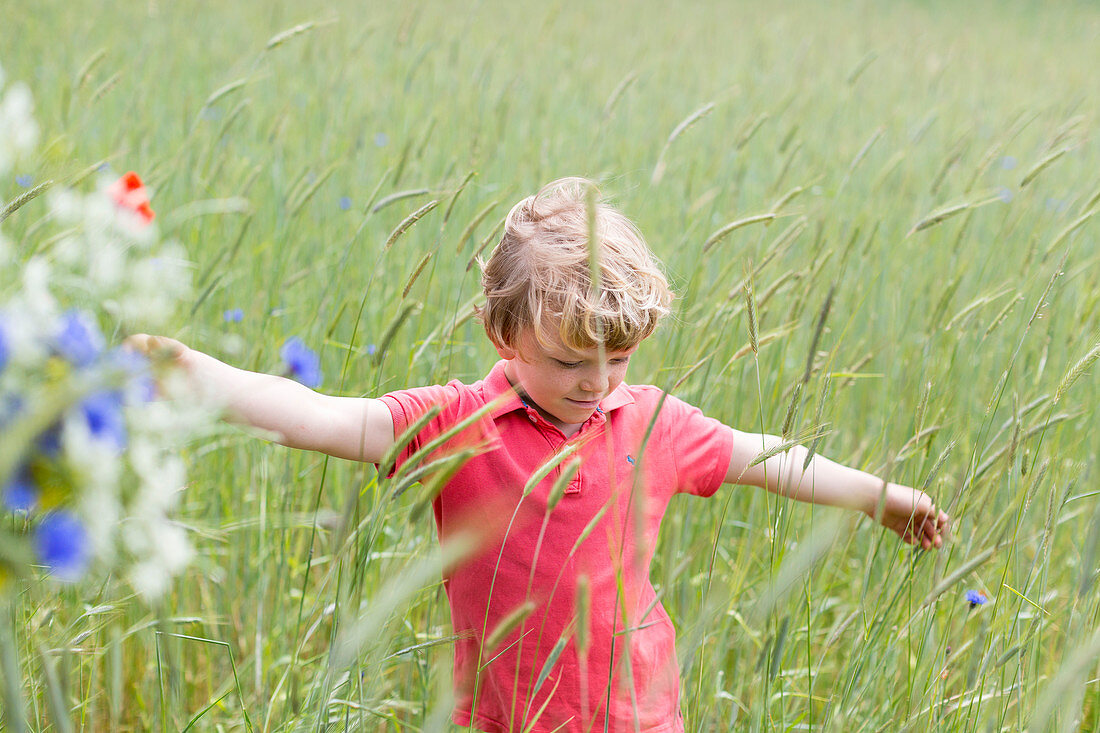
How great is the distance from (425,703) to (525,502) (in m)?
0.29

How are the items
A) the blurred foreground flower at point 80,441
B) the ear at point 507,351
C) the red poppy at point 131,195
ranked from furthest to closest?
the red poppy at point 131,195 → the ear at point 507,351 → the blurred foreground flower at point 80,441

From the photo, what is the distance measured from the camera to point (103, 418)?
405 mm

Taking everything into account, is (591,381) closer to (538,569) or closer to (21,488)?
(538,569)

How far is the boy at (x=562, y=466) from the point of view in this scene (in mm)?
1137

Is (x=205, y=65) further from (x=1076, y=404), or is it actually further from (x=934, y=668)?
(x=934, y=668)

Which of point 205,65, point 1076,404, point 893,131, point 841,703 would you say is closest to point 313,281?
point 841,703

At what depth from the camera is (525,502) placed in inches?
47.1

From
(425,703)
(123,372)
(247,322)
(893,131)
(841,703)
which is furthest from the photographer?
(893,131)

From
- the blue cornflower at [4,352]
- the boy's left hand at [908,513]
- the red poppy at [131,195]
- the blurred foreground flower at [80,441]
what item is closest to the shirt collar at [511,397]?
the boy's left hand at [908,513]

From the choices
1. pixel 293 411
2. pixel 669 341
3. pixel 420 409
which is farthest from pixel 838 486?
pixel 293 411

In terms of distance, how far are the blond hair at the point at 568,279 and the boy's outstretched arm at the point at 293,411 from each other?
0.74 feet

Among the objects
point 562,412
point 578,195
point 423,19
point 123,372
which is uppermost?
point 123,372

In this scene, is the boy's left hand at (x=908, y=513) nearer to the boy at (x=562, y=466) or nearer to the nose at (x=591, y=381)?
the boy at (x=562, y=466)

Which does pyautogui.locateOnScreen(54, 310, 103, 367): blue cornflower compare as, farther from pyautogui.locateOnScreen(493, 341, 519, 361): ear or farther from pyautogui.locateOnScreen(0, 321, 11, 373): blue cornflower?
pyautogui.locateOnScreen(493, 341, 519, 361): ear
